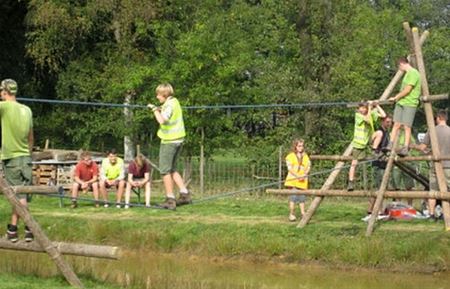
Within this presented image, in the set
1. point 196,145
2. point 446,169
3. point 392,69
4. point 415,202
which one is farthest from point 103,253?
point 392,69

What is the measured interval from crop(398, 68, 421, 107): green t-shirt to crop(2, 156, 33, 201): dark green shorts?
6.74 metres

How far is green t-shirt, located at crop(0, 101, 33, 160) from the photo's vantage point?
38.4 ft

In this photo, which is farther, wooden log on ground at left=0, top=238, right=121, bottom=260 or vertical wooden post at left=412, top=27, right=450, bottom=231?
vertical wooden post at left=412, top=27, right=450, bottom=231

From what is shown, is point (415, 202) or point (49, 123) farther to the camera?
point (49, 123)

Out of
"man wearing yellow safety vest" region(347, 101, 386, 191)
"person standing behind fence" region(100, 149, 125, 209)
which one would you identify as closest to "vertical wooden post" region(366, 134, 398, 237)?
"man wearing yellow safety vest" region(347, 101, 386, 191)

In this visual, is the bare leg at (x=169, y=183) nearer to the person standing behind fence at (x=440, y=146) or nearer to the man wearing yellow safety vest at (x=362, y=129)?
the man wearing yellow safety vest at (x=362, y=129)

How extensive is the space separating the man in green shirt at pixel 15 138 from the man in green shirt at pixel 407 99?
647 cm

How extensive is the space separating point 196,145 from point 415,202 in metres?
8.56

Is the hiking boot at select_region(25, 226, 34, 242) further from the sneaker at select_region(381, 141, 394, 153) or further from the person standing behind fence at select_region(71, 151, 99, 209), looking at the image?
the person standing behind fence at select_region(71, 151, 99, 209)

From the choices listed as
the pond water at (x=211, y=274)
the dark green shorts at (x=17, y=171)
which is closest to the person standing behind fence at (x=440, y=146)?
the pond water at (x=211, y=274)

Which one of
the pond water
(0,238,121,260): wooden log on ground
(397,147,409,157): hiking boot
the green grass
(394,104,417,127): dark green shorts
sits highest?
(394,104,417,127): dark green shorts

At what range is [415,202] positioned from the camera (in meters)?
20.9

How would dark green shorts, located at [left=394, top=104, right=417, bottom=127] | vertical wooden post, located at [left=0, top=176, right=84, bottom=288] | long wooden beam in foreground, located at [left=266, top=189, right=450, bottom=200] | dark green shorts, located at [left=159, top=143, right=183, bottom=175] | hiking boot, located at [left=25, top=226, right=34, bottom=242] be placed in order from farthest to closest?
long wooden beam in foreground, located at [left=266, top=189, right=450, bottom=200] < dark green shorts, located at [left=394, top=104, right=417, bottom=127] < dark green shorts, located at [left=159, top=143, right=183, bottom=175] < hiking boot, located at [left=25, top=226, right=34, bottom=242] < vertical wooden post, located at [left=0, top=176, right=84, bottom=288]

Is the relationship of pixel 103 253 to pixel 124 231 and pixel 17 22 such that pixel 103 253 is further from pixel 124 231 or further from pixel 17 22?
pixel 17 22
